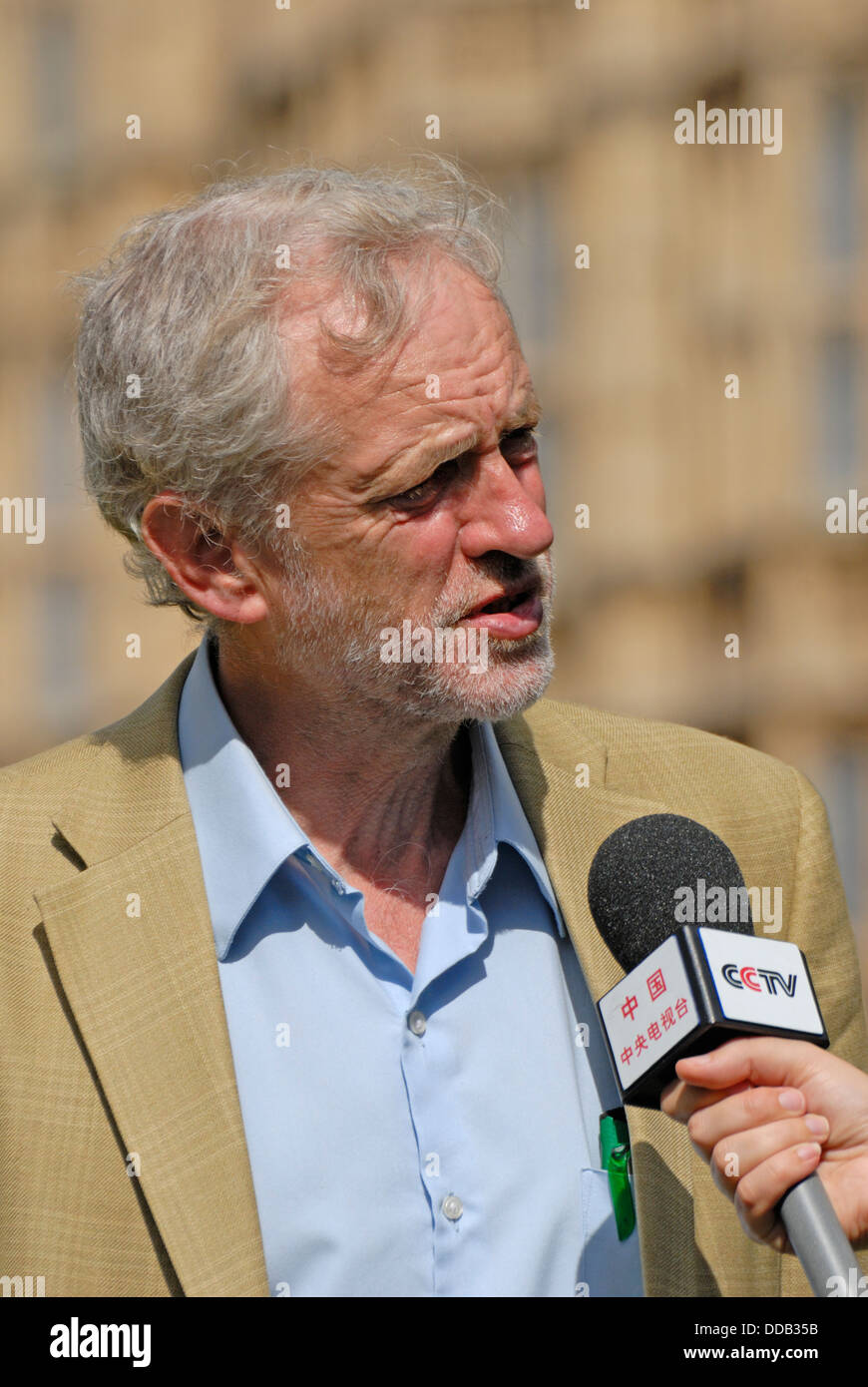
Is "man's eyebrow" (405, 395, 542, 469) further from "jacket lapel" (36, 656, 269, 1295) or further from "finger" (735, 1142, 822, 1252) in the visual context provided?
"finger" (735, 1142, 822, 1252)

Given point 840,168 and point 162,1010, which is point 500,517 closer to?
point 162,1010

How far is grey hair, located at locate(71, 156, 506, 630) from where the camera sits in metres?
2.41

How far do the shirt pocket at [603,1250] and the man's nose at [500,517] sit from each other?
929 mm

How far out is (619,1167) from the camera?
7.37ft

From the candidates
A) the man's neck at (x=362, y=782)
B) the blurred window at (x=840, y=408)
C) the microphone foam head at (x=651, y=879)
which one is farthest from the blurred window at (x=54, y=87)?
the microphone foam head at (x=651, y=879)

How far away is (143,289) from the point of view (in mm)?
2533

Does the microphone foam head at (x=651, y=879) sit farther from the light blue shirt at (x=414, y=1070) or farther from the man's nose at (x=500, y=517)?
the man's nose at (x=500, y=517)

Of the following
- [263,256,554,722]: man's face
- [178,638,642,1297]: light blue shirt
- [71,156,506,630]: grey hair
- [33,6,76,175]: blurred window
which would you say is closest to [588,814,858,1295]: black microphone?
[178,638,642,1297]: light blue shirt

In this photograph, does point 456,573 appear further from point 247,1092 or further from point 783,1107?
point 783,1107

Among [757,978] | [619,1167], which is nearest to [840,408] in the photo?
[619,1167]

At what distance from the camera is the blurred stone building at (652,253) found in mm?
7547

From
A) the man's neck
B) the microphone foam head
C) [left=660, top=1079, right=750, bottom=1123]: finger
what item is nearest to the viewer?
[left=660, top=1079, right=750, bottom=1123]: finger

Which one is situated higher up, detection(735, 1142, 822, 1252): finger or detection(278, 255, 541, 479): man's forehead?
detection(278, 255, 541, 479): man's forehead
